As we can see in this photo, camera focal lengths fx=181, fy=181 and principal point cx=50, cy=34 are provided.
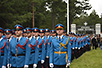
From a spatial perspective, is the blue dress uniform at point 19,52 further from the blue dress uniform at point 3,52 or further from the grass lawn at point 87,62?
the grass lawn at point 87,62

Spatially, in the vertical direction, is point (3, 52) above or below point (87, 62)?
above

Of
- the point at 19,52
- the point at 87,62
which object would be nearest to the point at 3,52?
the point at 19,52

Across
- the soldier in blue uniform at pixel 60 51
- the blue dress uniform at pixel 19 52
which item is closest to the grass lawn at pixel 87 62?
the soldier in blue uniform at pixel 60 51

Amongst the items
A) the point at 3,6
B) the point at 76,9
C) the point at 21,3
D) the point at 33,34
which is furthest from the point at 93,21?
the point at 33,34

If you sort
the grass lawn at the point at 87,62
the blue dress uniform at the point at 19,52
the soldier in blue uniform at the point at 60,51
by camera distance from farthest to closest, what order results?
the grass lawn at the point at 87,62 → the soldier in blue uniform at the point at 60,51 → the blue dress uniform at the point at 19,52

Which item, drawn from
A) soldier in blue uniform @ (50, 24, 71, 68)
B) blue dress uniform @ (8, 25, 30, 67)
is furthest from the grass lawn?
blue dress uniform @ (8, 25, 30, 67)

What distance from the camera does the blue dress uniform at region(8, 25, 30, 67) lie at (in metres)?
5.64

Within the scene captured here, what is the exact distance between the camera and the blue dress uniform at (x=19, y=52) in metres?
5.64

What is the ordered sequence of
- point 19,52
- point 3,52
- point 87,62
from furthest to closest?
point 87,62, point 3,52, point 19,52

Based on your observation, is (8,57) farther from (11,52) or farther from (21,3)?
(21,3)

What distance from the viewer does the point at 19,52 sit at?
5.65 meters

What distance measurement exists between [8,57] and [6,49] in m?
0.36

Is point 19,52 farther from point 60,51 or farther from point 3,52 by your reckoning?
point 60,51

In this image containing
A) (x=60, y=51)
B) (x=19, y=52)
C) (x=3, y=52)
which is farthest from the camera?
(x=3, y=52)
